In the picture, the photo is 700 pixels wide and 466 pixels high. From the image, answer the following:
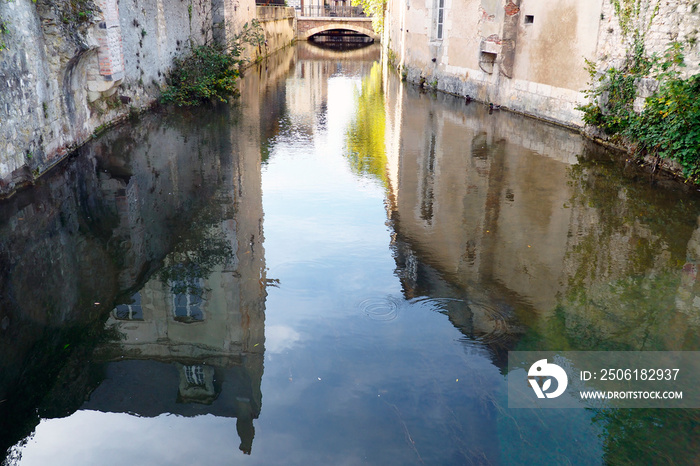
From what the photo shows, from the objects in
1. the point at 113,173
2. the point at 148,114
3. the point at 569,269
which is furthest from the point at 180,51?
the point at 569,269

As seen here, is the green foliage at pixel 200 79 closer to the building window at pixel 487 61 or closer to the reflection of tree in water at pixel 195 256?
the building window at pixel 487 61

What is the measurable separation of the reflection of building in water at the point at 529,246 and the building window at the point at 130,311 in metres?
2.86

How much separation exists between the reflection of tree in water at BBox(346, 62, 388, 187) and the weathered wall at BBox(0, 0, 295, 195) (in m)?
5.43

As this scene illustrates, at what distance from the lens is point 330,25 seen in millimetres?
53156

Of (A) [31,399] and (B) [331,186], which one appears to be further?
(B) [331,186]

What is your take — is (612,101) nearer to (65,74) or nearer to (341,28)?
(65,74)

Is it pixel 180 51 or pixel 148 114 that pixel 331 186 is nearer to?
pixel 148 114

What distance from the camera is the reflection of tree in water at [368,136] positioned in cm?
1198

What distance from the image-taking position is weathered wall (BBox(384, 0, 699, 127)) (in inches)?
484

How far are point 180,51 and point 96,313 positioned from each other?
1679cm

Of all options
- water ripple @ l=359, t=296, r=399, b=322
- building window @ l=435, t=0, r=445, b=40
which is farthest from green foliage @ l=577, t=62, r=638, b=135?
building window @ l=435, t=0, r=445, b=40

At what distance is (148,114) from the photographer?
16609 mm

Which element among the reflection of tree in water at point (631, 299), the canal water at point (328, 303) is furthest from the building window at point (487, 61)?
the reflection of tree in water at point (631, 299)

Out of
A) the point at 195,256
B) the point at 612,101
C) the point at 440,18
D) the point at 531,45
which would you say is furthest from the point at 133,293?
the point at 440,18
